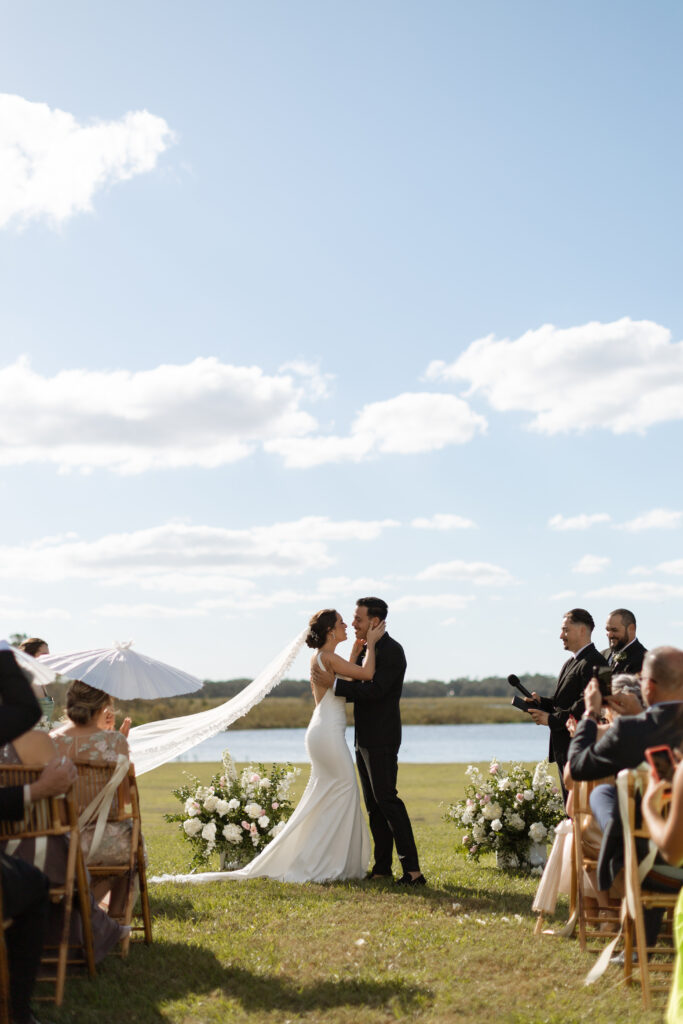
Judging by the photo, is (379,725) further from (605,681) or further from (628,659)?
(605,681)

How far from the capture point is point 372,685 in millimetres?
9477

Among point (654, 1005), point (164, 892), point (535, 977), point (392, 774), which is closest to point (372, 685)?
point (392, 774)

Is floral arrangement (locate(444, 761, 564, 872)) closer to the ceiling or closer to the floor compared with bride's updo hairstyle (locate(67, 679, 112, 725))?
closer to the floor


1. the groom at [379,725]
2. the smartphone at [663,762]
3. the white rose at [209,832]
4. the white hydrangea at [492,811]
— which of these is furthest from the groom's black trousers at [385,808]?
the smartphone at [663,762]

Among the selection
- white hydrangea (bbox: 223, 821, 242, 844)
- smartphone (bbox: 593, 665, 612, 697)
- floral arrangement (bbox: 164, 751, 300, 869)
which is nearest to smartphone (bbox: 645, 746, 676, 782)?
smartphone (bbox: 593, 665, 612, 697)

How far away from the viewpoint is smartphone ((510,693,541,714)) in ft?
29.3

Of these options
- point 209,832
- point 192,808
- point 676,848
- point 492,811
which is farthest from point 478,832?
point 676,848

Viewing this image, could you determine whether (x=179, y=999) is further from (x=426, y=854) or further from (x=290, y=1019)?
(x=426, y=854)

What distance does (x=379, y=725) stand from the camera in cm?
951

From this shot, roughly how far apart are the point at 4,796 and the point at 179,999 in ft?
4.89

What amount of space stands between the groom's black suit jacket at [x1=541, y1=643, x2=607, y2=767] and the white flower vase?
1368 millimetres

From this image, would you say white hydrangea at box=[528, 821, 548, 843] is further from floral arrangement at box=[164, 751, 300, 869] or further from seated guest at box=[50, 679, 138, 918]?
seated guest at box=[50, 679, 138, 918]

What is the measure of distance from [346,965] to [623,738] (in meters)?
2.21

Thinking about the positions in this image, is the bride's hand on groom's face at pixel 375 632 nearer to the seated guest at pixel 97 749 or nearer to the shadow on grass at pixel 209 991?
the seated guest at pixel 97 749
